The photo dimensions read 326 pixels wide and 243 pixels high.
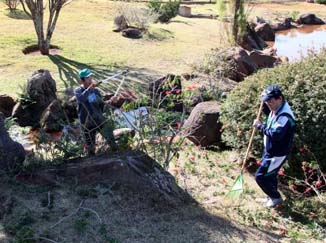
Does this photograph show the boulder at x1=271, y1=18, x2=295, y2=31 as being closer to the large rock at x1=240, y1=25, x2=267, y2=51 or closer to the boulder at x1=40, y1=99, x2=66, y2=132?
the large rock at x1=240, y1=25, x2=267, y2=51

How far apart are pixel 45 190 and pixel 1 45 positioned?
10442 mm

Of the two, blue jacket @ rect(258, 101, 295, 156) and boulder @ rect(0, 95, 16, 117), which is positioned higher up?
blue jacket @ rect(258, 101, 295, 156)

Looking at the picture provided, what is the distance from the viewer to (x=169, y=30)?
A: 1919cm

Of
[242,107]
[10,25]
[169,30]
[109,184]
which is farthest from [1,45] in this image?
[109,184]

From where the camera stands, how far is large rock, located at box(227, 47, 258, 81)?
13164mm

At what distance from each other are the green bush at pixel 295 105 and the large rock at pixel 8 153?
3.12m

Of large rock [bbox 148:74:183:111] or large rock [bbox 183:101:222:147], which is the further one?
large rock [bbox 183:101:222:147]

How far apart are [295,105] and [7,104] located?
6.16 meters

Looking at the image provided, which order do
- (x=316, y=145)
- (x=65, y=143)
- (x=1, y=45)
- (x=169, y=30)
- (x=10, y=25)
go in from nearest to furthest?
(x=65, y=143) → (x=316, y=145) → (x=1, y=45) → (x=10, y=25) → (x=169, y=30)

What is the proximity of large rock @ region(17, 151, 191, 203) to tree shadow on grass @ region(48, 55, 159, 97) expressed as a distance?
223 inches

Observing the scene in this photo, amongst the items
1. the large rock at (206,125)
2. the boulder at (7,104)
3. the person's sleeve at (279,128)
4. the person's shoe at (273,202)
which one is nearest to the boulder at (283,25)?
the boulder at (7,104)

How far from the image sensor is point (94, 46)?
52.1 feet

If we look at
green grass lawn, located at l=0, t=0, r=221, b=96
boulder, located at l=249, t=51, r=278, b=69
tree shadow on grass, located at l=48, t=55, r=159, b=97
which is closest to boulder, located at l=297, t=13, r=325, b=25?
green grass lawn, located at l=0, t=0, r=221, b=96

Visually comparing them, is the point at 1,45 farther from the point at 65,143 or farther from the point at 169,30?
the point at 65,143
